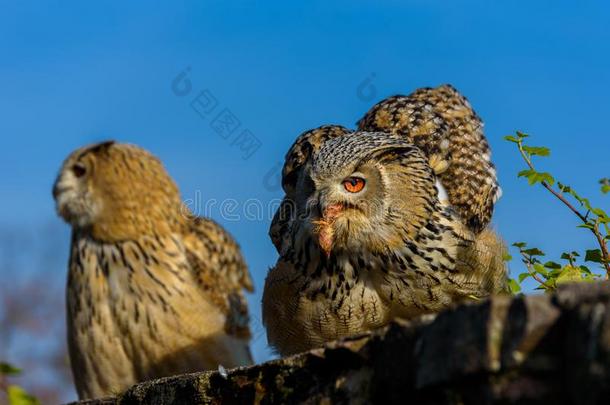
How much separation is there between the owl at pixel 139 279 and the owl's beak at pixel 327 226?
2673 mm

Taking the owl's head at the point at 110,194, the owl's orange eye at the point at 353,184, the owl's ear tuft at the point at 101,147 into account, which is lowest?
the owl's orange eye at the point at 353,184

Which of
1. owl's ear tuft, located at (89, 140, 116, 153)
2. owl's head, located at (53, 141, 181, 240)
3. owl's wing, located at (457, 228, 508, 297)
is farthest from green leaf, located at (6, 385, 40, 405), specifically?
owl's ear tuft, located at (89, 140, 116, 153)

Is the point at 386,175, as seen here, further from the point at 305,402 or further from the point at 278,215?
the point at 305,402

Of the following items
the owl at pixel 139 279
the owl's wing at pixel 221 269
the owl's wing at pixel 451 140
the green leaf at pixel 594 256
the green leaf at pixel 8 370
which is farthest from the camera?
the owl's wing at pixel 221 269

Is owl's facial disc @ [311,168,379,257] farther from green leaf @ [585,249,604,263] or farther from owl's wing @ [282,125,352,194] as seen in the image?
green leaf @ [585,249,604,263]

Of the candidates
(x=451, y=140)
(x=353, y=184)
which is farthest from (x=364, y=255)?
(x=451, y=140)

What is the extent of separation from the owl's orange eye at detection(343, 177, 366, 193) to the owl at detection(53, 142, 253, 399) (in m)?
2.74

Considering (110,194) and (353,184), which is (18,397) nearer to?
(353,184)

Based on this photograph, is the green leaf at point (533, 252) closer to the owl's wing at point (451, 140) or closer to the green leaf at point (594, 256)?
the green leaf at point (594, 256)

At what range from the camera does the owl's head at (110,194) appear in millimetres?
8109

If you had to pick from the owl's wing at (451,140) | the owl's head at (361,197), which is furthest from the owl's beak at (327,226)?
the owl's wing at (451,140)

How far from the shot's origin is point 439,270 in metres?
5.39

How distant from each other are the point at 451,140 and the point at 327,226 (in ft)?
6.07

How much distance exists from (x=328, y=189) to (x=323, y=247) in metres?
0.35
